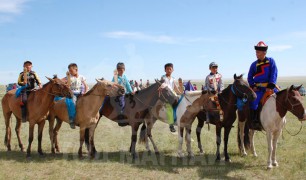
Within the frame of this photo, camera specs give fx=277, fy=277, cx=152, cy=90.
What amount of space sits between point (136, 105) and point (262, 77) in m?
4.02

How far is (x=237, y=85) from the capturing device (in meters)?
7.95

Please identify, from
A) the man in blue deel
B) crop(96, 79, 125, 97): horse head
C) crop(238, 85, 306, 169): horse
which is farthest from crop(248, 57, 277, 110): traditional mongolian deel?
crop(96, 79, 125, 97): horse head

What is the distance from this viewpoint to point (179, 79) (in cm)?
1000

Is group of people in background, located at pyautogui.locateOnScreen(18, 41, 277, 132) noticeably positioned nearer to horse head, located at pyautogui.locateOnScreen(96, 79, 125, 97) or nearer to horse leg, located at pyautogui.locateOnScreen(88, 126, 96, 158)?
horse leg, located at pyautogui.locateOnScreen(88, 126, 96, 158)

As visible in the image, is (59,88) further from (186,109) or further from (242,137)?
(242,137)

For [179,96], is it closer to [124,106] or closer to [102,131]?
[124,106]

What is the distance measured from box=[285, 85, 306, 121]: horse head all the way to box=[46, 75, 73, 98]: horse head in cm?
619

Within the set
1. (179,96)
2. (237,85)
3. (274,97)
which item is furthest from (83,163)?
(274,97)

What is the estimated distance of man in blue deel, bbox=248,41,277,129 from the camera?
812 centimetres

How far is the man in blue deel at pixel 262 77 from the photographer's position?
26.6ft

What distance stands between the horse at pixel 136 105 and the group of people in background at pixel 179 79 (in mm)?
313

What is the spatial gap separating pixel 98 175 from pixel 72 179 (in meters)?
0.70

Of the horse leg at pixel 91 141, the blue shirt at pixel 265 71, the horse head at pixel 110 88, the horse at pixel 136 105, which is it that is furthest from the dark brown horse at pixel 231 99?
the horse leg at pixel 91 141

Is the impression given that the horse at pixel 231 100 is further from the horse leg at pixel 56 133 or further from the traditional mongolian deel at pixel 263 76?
the horse leg at pixel 56 133
